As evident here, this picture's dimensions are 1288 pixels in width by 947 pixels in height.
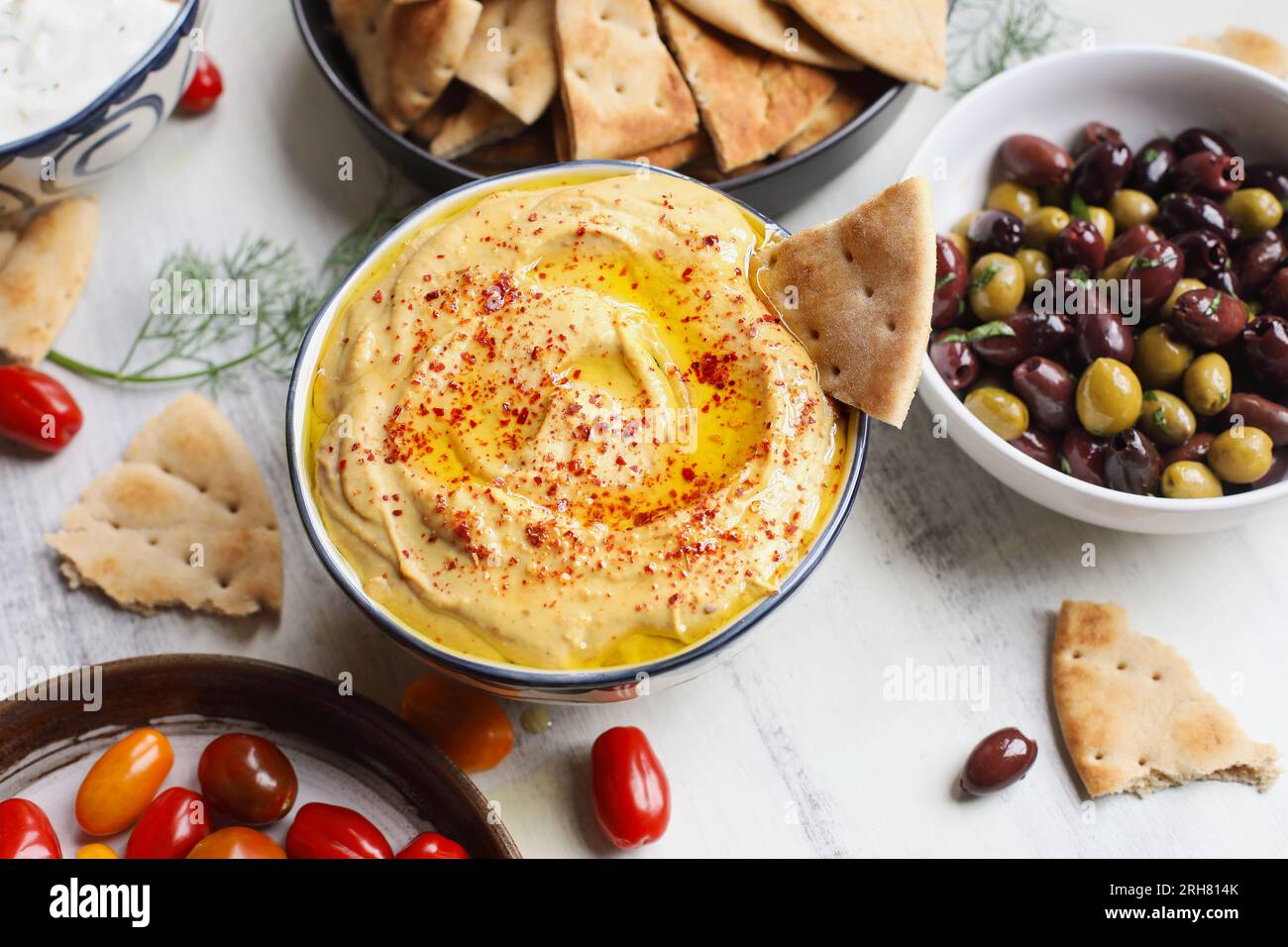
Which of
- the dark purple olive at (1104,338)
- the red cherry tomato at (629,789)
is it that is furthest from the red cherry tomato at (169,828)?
the dark purple olive at (1104,338)

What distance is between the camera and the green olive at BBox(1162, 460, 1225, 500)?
2730mm

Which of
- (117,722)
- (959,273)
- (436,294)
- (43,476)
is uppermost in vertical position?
(436,294)

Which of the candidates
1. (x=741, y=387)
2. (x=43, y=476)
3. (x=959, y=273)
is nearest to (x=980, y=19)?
(x=959, y=273)

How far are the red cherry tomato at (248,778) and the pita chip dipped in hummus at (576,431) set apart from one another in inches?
24.1

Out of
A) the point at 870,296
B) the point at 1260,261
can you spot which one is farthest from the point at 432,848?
the point at 1260,261

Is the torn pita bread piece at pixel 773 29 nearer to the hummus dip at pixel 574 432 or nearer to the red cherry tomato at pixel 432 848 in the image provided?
the hummus dip at pixel 574 432

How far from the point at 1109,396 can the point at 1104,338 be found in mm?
133

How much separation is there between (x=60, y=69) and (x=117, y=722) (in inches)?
59.5

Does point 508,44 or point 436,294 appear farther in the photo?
point 508,44

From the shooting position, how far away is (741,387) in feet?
7.80

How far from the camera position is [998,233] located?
2.98 metres

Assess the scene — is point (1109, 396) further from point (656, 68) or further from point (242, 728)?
point (242, 728)

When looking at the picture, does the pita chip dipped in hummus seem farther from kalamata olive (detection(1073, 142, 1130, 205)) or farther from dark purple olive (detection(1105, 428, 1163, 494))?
kalamata olive (detection(1073, 142, 1130, 205))

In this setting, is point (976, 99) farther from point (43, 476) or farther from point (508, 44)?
point (43, 476)
